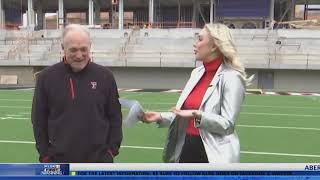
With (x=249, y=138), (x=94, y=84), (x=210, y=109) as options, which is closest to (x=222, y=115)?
(x=210, y=109)

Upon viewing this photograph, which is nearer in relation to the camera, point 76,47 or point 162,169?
point 162,169

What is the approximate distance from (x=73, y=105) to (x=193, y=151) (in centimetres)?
79

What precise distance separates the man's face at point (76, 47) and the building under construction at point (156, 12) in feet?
126

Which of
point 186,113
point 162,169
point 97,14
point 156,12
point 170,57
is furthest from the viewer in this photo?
point 97,14

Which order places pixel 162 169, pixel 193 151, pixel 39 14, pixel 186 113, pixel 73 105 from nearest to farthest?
1. pixel 162 169
2. pixel 186 113
3. pixel 73 105
4. pixel 193 151
5. pixel 39 14

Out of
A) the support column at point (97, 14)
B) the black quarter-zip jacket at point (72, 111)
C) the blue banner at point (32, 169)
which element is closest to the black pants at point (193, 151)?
the black quarter-zip jacket at point (72, 111)

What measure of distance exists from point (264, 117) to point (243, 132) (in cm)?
306

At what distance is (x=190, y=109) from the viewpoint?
10.2ft

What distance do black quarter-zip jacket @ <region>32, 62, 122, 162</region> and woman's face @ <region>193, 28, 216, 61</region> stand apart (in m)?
0.59

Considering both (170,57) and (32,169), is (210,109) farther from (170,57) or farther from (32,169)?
(170,57)

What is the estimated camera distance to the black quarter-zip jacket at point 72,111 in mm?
3031

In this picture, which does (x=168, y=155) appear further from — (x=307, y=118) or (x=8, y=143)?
(x=307, y=118)

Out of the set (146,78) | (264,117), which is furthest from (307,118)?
(146,78)

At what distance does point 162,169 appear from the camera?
86.9 inches
